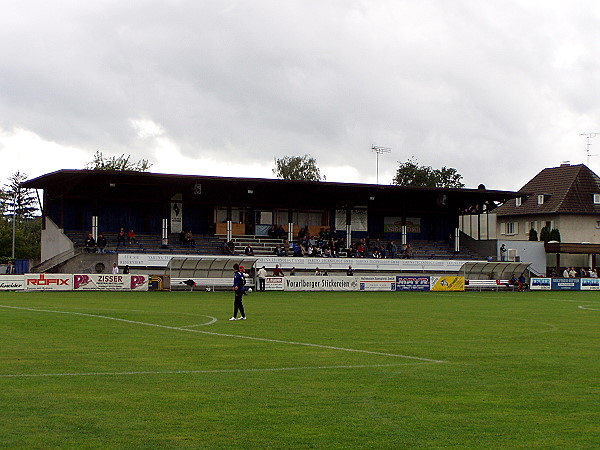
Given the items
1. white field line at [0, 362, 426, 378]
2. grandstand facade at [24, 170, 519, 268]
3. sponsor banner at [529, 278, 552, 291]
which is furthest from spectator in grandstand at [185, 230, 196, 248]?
white field line at [0, 362, 426, 378]

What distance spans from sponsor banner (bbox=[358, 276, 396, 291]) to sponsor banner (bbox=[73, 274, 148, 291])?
14784 mm

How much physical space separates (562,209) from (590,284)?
24.2 m

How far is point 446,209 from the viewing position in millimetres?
79688

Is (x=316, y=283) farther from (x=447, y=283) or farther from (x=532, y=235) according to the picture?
(x=532, y=235)

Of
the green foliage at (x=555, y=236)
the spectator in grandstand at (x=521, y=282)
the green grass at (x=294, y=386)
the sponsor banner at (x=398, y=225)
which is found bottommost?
the green grass at (x=294, y=386)

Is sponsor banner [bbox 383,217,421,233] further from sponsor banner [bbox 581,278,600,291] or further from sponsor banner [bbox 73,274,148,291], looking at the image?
sponsor banner [bbox 73,274,148,291]

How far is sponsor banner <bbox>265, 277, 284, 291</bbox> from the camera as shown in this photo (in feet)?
181

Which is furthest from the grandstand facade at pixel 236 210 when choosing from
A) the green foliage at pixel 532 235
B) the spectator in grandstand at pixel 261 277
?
the spectator in grandstand at pixel 261 277

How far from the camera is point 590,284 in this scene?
64000 mm

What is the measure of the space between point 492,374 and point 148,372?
613cm

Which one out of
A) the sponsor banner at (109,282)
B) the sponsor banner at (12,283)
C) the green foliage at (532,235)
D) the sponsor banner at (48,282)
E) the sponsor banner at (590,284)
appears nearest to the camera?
the sponsor banner at (12,283)

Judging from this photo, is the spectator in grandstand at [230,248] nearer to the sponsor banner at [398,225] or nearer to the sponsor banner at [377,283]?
the sponsor banner at [377,283]

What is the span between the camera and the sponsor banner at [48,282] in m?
49.0

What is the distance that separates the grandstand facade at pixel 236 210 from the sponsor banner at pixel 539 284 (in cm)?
1313
